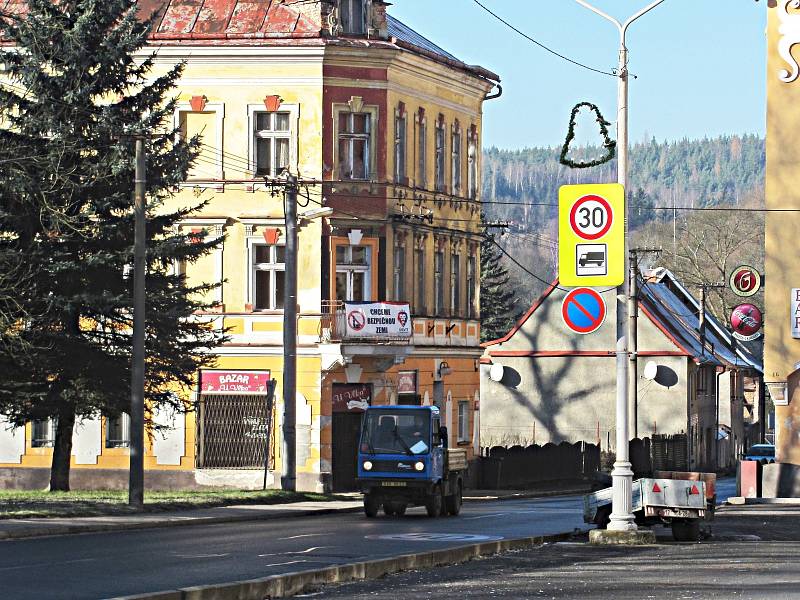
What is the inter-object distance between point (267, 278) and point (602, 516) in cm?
2133

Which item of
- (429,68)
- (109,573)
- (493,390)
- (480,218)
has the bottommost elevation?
(109,573)

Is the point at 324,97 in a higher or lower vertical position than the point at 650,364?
higher

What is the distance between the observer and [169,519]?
31859 millimetres

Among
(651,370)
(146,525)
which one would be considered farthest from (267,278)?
(651,370)

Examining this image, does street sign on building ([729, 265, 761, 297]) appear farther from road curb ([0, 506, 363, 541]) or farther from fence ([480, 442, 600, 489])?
road curb ([0, 506, 363, 541])

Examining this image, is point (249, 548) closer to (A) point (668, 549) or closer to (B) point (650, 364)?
(A) point (668, 549)

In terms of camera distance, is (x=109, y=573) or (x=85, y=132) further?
(x=85, y=132)

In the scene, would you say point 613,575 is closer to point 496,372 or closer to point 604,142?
point 604,142

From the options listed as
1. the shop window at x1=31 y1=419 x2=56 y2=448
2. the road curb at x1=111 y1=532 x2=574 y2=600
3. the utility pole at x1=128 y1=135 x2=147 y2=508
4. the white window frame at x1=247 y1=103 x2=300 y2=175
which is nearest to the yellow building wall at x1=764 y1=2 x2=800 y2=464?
the white window frame at x1=247 y1=103 x2=300 y2=175

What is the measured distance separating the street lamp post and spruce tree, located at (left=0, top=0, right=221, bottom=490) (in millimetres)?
13421

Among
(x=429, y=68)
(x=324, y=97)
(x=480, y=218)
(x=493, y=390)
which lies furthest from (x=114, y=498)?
(x=493, y=390)

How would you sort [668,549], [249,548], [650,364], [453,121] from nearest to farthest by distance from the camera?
[249,548] < [668,549] < [453,121] < [650,364]

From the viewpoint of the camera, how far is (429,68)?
5144 cm

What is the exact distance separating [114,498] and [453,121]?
21902 millimetres
